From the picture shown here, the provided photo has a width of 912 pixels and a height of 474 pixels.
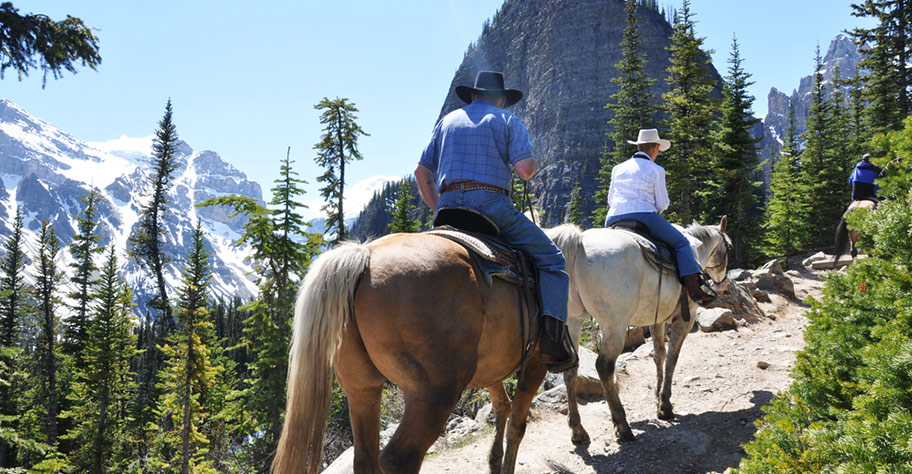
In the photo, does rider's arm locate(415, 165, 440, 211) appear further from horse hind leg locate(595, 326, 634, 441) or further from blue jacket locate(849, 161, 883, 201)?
blue jacket locate(849, 161, 883, 201)

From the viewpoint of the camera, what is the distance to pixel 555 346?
3.77 meters

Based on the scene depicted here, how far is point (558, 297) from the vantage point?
3.80 meters

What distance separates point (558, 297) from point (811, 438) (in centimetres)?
174

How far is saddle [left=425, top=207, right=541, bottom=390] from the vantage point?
3.40 m

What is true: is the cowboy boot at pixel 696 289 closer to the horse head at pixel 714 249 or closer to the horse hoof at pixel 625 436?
the horse head at pixel 714 249

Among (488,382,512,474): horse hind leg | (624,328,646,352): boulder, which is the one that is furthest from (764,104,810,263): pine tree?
(488,382,512,474): horse hind leg

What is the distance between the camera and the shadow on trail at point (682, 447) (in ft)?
17.6

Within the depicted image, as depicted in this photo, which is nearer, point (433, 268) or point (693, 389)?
point (433, 268)

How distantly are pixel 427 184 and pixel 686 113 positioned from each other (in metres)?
27.7

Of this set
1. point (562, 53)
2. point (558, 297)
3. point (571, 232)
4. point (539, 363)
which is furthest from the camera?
point (562, 53)

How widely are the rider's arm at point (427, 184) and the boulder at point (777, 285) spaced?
594 inches

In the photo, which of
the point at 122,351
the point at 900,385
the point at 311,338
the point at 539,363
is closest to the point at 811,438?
the point at 900,385

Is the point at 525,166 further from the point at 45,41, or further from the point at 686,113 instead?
the point at 686,113

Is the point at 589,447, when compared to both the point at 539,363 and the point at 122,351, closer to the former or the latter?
the point at 539,363
